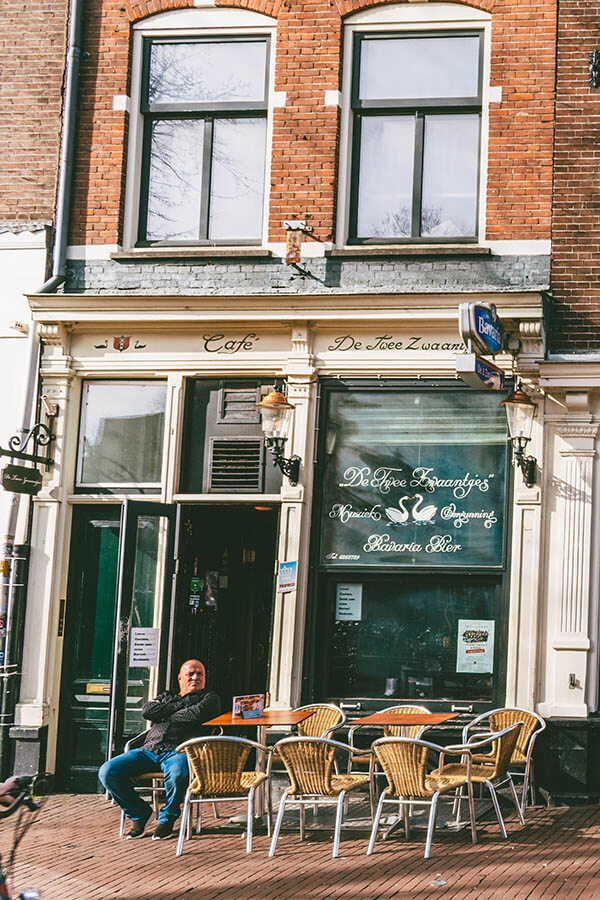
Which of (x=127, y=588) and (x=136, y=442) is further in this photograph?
(x=136, y=442)

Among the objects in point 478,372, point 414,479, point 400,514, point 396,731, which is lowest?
point 396,731

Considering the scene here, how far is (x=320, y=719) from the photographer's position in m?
11.1

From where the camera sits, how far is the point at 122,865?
8.91 m

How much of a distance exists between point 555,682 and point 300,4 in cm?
702

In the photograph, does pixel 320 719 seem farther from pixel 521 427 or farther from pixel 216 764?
pixel 521 427

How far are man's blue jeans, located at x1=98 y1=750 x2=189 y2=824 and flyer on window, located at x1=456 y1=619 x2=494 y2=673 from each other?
118 inches

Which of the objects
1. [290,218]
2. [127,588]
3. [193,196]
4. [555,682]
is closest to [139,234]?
[193,196]

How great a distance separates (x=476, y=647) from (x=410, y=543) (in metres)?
1.13

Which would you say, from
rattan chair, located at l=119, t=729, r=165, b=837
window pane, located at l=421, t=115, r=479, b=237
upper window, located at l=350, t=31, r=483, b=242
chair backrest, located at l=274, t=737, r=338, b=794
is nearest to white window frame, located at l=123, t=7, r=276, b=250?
upper window, located at l=350, t=31, r=483, b=242

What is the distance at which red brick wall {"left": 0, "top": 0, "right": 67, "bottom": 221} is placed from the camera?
13.0 m

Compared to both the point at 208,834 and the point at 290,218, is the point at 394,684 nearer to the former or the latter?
the point at 208,834

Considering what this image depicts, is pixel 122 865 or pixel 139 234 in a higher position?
pixel 139 234

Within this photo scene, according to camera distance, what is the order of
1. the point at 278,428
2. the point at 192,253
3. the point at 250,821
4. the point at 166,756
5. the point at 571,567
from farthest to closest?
1. the point at 192,253
2. the point at 278,428
3. the point at 571,567
4. the point at 166,756
5. the point at 250,821

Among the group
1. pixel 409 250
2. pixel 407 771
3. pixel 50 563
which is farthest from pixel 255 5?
pixel 407 771
